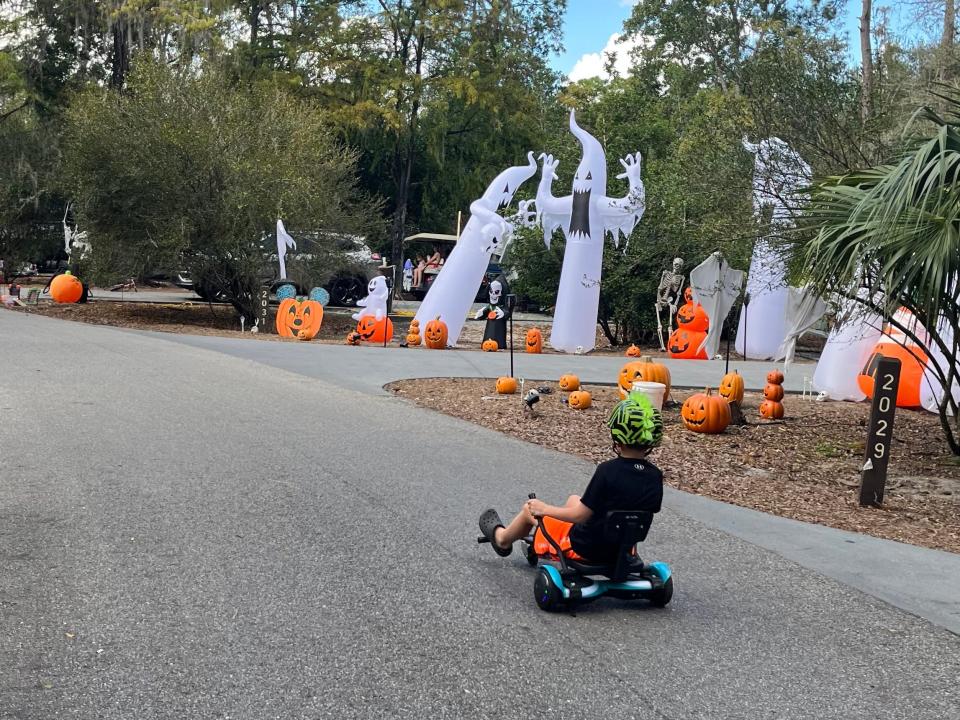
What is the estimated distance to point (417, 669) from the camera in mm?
4105

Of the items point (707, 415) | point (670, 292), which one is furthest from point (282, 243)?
point (707, 415)

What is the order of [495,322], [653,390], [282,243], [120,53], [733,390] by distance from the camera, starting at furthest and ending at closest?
[120,53] → [282,243] → [495,322] → [733,390] → [653,390]

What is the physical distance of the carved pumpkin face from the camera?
63.4 feet

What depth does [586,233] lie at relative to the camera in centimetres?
2014

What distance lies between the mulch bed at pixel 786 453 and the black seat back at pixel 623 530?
9.59 ft

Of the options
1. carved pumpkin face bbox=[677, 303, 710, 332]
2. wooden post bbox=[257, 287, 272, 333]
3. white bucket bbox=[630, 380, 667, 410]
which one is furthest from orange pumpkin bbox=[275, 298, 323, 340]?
white bucket bbox=[630, 380, 667, 410]

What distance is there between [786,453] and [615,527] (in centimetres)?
563

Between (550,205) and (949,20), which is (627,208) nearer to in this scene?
(550,205)

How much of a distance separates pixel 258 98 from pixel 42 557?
70.4 feet

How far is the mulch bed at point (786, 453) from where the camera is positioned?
7738mm

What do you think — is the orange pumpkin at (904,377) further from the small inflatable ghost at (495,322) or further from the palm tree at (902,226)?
the small inflatable ghost at (495,322)

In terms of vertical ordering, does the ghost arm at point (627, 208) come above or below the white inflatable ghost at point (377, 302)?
above

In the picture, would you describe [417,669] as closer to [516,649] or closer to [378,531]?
A: [516,649]

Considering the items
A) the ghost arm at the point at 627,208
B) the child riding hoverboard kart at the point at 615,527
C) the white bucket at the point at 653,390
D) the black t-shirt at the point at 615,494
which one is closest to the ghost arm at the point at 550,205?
the ghost arm at the point at 627,208
